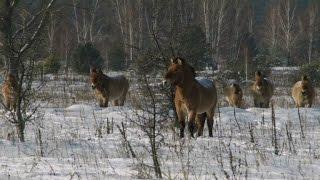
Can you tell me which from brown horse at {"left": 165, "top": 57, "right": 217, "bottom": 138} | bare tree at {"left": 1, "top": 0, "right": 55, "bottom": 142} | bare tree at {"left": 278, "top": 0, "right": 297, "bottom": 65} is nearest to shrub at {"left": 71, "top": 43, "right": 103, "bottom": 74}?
bare tree at {"left": 278, "top": 0, "right": 297, "bottom": 65}

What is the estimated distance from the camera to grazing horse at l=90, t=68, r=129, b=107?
1877 cm

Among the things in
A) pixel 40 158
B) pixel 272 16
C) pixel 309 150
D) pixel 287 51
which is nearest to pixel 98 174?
pixel 40 158

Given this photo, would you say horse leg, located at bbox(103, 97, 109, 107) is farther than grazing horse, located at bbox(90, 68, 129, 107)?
No

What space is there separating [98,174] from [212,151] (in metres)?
2.32

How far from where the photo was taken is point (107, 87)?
1919 cm

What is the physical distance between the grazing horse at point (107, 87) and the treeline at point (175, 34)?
→ 121 cm

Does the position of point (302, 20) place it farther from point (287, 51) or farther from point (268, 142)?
point (268, 142)

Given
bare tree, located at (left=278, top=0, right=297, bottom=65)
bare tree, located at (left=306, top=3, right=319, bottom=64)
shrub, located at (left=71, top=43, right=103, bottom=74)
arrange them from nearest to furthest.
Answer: shrub, located at (left=71, top=43, right=103, bottom=74) < bare tree, located at (left=278, top=0, right=297, bottom=65) < bare tree, located at (left=306, top=3, right=319, bottom=64)

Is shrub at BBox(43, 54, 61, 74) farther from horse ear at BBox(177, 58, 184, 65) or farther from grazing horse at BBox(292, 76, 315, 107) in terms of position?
grazing horse at BBox(292, 76, 315, 107)

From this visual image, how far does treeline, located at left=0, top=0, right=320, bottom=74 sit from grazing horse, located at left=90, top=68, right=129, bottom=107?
121cm

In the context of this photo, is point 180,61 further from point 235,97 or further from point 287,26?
point 287,26

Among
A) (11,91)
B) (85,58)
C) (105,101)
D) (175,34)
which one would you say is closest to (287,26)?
(85,58)

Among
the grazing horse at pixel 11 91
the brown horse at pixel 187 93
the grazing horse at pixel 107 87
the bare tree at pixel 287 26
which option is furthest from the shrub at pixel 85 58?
the brown horse at pixel 187 93

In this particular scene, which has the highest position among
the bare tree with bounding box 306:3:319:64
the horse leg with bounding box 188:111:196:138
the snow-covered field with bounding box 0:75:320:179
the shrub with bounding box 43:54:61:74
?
the bare tree with bounding box 306:3:319:64
